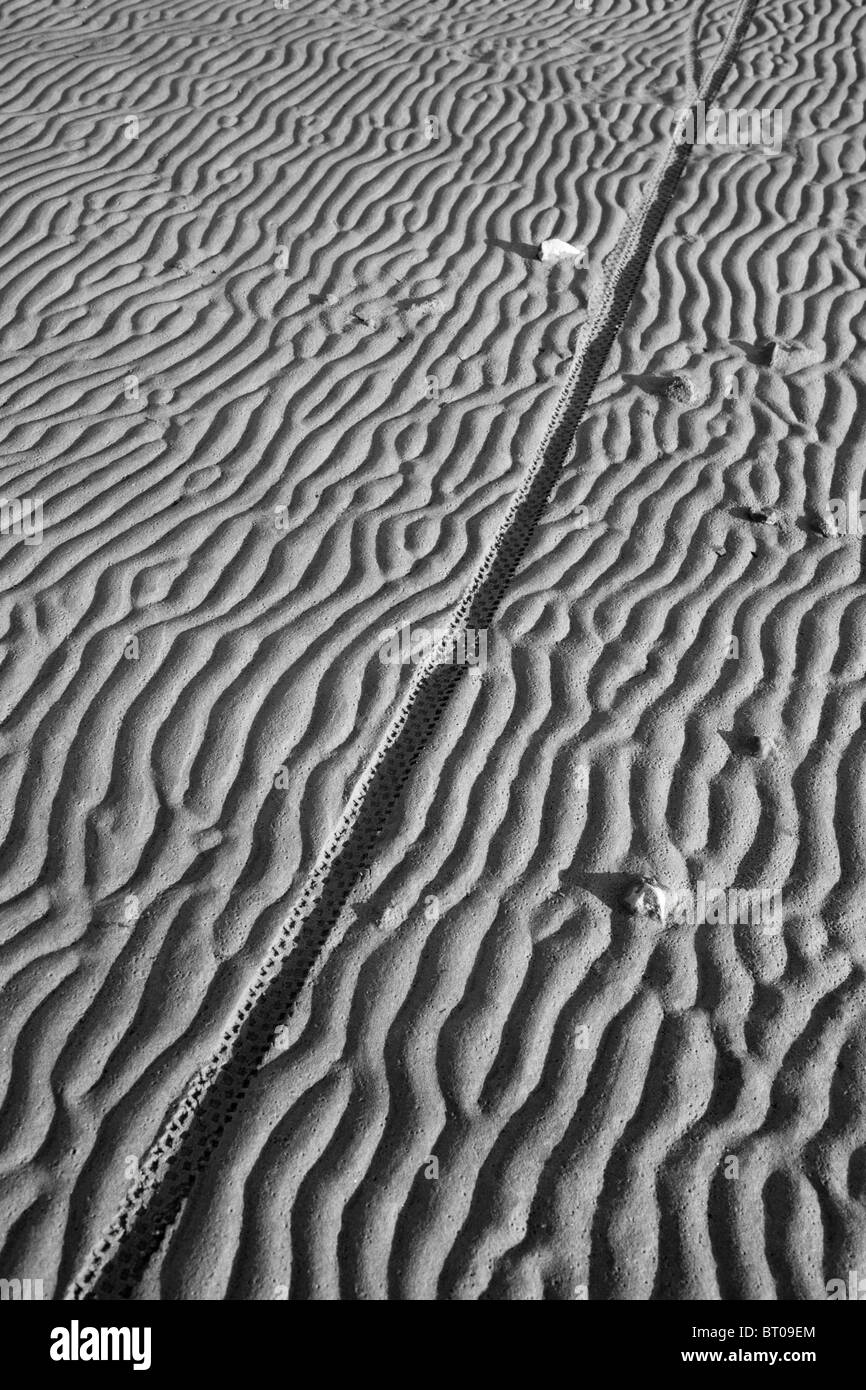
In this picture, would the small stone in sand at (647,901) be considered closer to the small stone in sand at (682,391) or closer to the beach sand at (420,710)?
the beach sand at (420,710)

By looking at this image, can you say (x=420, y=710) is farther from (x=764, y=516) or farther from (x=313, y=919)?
(x=764, y=516)

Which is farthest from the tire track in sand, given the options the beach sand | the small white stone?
the small white stone

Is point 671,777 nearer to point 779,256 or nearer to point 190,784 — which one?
point 190,784

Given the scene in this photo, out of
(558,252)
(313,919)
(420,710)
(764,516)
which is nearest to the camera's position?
(313,919)

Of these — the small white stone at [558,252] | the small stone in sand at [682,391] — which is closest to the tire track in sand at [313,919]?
the small stone in sand at [682,391]

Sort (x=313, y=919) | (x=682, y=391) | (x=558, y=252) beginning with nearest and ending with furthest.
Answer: (x=313, y=919)
(x=682, y=391)
(x=558, y=252)

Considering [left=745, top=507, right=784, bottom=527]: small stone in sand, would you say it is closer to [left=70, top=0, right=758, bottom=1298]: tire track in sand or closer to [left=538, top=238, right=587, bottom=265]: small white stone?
[left=70, top=0, right=758, bottom=1298]: tire track in sand

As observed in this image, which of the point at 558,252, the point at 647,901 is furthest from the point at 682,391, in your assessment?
the point at 647,901
